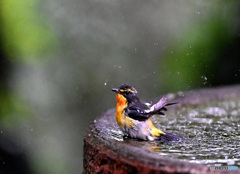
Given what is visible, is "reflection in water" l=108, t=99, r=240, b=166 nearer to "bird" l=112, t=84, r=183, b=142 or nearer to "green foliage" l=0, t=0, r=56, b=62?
"bird" l=112, t=84, r=183, b=142

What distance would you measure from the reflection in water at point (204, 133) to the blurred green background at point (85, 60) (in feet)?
8.63

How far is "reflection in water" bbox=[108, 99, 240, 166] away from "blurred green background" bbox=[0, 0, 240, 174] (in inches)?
104

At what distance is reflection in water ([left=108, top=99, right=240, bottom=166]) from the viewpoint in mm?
1865

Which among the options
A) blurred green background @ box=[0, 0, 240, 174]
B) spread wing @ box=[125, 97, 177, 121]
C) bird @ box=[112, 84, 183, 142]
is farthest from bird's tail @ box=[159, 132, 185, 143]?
blurred green background @ box=[0, 0, 240, 174]

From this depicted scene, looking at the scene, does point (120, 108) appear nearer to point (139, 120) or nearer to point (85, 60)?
point (139, 120)

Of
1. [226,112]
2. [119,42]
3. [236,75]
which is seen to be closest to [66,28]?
[119,42]

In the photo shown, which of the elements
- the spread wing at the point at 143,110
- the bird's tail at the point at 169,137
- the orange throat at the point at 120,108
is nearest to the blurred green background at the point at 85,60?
the orange throat at the point at 120,108

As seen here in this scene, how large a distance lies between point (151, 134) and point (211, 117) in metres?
0.78

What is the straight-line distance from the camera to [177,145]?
2.07 m

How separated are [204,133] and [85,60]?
4.08 meters

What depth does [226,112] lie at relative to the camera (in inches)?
118

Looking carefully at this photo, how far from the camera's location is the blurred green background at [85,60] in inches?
203

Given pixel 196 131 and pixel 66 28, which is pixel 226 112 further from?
pixel 66 28

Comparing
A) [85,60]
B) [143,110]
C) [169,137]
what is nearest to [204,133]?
[169,137]
